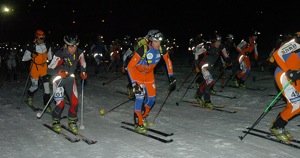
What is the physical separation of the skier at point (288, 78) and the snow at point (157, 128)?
1.29 ft

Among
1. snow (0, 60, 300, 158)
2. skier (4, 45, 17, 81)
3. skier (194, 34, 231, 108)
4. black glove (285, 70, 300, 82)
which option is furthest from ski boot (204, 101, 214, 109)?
skier (4, 45, 17, 81)

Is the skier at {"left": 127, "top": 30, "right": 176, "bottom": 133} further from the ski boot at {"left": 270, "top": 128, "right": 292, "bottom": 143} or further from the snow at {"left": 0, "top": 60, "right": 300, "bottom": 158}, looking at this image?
the ski boot at {"left": 270, "top": 128, "right": 292, "bottom": 143}

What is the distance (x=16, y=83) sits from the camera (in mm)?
15461

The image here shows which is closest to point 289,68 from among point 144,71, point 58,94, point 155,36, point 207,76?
point 155,36

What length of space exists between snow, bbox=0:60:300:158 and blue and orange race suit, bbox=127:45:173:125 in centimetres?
70

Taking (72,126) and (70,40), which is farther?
(72,126)

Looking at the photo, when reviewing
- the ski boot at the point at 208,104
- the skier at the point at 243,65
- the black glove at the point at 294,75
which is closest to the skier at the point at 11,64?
the ski boot at the point at 208,104

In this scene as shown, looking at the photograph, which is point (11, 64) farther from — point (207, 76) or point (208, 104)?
point (208, 104)

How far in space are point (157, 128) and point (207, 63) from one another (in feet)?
11.4

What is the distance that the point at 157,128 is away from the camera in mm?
7520

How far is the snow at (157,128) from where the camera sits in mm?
5781

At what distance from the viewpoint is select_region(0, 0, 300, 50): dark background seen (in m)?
40.5

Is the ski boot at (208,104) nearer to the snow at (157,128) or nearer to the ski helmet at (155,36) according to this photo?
the snow at (157,128)

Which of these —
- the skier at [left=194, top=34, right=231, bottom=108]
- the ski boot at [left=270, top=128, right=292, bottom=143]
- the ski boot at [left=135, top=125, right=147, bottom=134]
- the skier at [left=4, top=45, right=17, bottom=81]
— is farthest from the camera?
the skier at [left=4, top=45, right=17, bottom=81]
